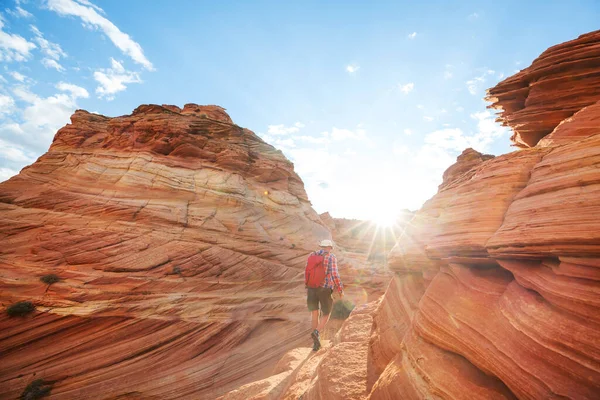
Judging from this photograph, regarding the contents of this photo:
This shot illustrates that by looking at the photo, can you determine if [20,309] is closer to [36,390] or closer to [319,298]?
[36,390]

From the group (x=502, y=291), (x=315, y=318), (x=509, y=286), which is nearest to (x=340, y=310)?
(x=315, y=318)

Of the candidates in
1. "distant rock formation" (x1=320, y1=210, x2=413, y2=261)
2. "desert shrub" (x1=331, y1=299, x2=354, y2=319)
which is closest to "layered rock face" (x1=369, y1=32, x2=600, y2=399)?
"desert shrub" (x1=331, y1=299, x2=354, y2=319)

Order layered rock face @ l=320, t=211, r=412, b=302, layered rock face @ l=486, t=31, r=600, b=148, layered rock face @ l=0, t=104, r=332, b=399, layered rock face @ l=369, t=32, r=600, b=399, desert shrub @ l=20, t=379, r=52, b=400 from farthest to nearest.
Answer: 1. layered rock face @ l=320, t=211, r=412, b=302
2. layered rock face @ l=0, t=104, r=332, b=399
3. desert shrub @ l=20, t=379, r=52, b=400
4. layered rock face @ l=486, t=31, r=600, b=148
5. layered rock face @ l=369, t=32, r=600, b=399

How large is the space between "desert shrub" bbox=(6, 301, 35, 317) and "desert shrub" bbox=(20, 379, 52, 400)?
2577 mm

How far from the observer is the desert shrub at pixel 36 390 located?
29.7 ft

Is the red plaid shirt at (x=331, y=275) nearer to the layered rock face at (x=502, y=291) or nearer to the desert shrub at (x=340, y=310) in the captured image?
the layered rock face at (x=502, y=291)

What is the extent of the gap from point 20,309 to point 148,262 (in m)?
4.54

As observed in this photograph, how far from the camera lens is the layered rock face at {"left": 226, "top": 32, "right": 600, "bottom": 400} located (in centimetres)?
334

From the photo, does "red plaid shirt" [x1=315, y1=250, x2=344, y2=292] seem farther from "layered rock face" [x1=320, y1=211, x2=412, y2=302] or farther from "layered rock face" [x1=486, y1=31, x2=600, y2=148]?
"layered rock face" [x1=320, y1=211, x2=412, y2=302]

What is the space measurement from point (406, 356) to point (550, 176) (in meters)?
4.01

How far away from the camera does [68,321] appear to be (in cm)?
1065

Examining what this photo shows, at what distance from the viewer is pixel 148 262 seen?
533 inches

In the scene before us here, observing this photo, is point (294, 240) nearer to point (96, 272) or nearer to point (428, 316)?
point (96, 272)

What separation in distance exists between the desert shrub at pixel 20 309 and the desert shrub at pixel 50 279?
0.95 metres
